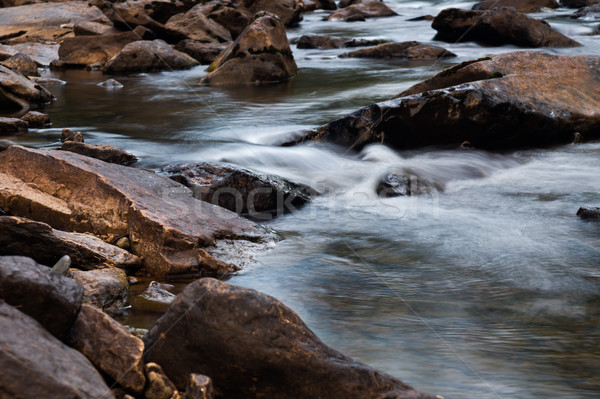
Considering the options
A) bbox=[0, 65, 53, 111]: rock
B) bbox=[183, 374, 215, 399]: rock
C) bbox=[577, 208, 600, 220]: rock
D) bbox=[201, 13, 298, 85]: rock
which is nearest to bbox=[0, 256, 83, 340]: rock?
bbox=[183, 374, 215, 399]: rock

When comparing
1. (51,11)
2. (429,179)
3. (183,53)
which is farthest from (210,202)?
(51,11)

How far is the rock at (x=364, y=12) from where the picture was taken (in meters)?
22.3

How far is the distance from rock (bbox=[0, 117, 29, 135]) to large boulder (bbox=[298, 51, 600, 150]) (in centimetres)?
370

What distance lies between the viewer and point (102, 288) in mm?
3381

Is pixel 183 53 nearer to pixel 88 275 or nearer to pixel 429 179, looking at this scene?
pixel 429 179

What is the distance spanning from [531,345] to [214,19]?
15.7m

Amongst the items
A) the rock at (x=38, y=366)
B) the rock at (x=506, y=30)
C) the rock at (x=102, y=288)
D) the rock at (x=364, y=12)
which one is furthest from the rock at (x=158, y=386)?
the rock at (x=364, y=12)

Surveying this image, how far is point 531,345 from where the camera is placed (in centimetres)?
319

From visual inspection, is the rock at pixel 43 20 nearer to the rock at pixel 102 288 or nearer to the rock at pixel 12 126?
the rock at pixel 12 126

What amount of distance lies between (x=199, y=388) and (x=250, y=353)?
24 cm

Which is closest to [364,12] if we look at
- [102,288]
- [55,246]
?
[55,246]

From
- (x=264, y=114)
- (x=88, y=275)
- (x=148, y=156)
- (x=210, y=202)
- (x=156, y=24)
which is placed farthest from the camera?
(x=156, y=24)

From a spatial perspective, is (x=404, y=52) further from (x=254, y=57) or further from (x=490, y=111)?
(x=490, y=111)

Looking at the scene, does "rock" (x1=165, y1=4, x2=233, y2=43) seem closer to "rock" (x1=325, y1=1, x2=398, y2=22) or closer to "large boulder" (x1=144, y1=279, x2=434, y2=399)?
"rock" (x1=325, y1=1, x2=398, y2=22)
